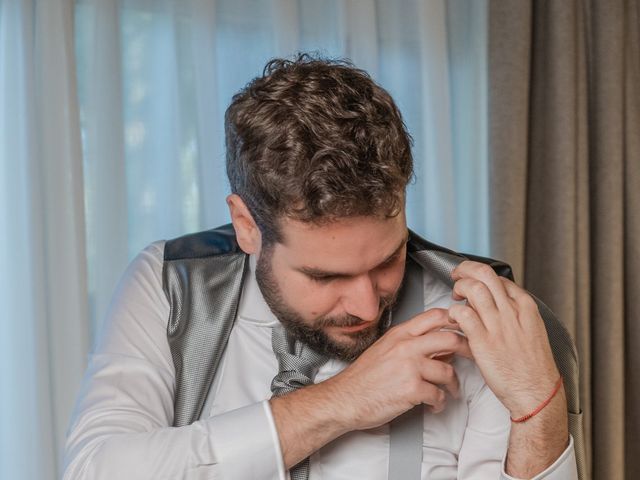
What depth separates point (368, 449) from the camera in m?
1.44

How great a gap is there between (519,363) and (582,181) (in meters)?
1.56

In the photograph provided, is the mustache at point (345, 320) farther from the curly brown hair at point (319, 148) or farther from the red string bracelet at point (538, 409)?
the red string bracelet at point (538, 409)

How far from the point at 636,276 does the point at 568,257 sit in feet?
1.00

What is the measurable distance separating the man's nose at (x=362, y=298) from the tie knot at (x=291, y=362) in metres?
0.15

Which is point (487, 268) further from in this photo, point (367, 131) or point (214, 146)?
point (214, 146)

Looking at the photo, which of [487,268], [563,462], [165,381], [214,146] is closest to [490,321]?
[487,268]

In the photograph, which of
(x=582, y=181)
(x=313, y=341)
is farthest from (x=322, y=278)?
(x=582, y=181)

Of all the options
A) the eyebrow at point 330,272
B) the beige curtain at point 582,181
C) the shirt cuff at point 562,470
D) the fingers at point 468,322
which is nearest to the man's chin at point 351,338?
the eyebrow at point 330,272

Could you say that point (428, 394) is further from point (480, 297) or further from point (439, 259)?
point (439, 259)

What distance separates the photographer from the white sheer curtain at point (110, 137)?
1.97 metres

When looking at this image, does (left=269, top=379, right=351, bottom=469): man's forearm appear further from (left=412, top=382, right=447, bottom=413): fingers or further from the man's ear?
the man's ear

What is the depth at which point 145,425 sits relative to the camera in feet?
4.41

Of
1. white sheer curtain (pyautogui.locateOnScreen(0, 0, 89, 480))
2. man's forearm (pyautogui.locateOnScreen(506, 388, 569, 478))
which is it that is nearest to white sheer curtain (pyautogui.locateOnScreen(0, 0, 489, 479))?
white sheer curtain (pyautogui.locateOnScreen(0, 0, 89, 480))

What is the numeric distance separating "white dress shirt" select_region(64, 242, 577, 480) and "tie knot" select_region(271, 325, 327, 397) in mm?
35
